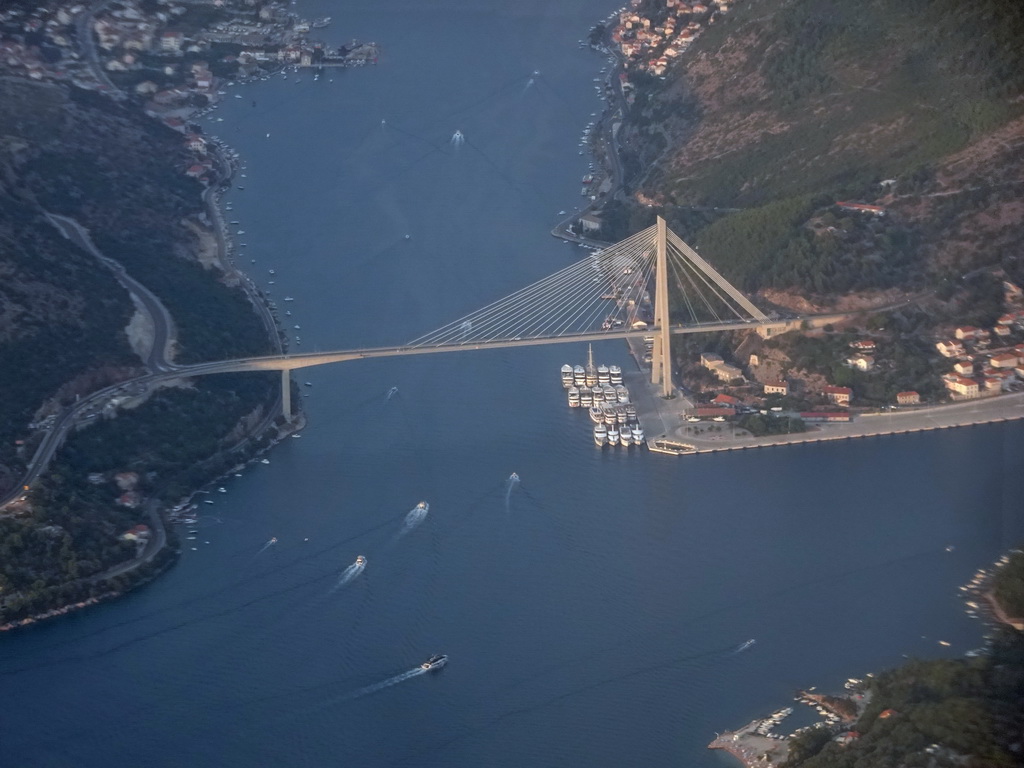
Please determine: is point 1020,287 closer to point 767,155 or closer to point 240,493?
point 767,155

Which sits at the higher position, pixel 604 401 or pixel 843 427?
pixel 604 401

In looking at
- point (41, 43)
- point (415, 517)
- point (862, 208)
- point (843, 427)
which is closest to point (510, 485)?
point (415, 517)

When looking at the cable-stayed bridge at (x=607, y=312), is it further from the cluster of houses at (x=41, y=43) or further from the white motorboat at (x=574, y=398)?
the cluster of houses at (x=41, y=43)

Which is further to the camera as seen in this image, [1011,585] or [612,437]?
[612,437]

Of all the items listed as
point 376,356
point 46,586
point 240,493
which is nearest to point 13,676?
point 46,586

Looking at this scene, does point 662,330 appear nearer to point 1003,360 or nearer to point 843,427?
point 843,427

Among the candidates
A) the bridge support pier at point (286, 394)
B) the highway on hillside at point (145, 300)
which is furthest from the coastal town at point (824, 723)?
the highway on hillside at point (145, 300)
